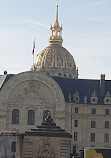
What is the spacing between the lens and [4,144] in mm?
138500

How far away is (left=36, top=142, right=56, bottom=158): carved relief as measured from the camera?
11369cm

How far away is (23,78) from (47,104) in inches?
256

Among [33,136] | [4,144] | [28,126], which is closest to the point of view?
[33,136]

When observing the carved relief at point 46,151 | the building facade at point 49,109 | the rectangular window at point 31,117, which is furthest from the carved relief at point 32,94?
the carved relief at point 46,151

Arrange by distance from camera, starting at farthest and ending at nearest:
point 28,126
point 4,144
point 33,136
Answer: point 28,126 → point 4,144 → point 33,136

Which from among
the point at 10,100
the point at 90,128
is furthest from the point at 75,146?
the point at 10,100

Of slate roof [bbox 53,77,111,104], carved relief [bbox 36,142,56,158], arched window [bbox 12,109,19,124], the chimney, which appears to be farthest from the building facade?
carved relief [bbox 36,142,56,158]

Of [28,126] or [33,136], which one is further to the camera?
[28,126]

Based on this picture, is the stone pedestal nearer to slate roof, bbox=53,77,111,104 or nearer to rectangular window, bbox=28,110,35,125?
rectangular window, bbox=28,110,35,125

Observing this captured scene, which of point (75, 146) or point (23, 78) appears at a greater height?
point (23, 78)

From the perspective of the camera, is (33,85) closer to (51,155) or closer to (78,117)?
(78,117)

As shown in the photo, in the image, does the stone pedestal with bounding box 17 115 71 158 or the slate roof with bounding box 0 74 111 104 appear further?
the slate roof with bounding box 0 74 111 104

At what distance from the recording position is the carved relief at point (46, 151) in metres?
114

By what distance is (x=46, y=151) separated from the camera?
114000 mm
